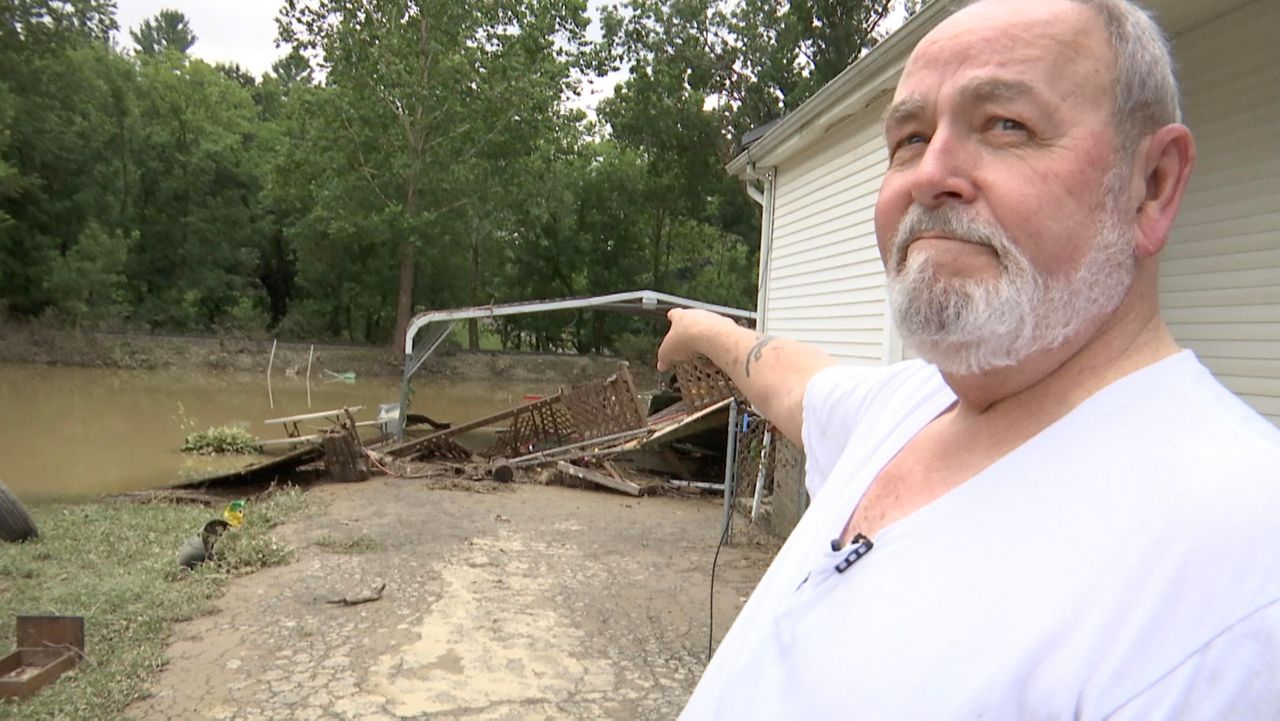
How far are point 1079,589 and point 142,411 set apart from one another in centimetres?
2401

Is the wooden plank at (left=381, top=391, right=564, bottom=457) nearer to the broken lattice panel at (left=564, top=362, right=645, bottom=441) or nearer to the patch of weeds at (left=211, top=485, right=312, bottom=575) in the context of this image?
the broken lattice panel at (left=564, top=362, right=645, bottom=441)

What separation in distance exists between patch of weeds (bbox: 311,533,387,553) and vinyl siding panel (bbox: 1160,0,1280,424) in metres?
6.52

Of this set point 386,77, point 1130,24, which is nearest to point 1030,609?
point 1130,24

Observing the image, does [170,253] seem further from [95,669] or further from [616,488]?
[95,669]

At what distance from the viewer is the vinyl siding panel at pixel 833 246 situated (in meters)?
7.46

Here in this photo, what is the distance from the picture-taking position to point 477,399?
28.1 m

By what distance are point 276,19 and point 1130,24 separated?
114 feet

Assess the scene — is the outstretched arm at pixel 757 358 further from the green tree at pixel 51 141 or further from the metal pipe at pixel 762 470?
the green tree at pixel 51 141

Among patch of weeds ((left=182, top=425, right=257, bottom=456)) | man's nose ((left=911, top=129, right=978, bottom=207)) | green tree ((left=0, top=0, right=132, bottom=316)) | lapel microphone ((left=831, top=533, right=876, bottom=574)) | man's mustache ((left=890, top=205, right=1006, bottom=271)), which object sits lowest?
patch of weeds ((left=182, top=425, right=257, bottom=456))

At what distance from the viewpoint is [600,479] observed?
11969 millimetres

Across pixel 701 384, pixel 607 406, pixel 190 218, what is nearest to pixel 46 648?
pixel 701 384

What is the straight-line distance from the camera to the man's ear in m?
0.92

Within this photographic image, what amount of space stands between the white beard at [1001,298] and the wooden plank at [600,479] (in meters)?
10.9

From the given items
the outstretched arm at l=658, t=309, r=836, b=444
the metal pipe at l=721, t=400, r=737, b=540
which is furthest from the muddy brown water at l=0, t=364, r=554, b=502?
the outstretched arm at l=658, t=309, r=836, b=444
